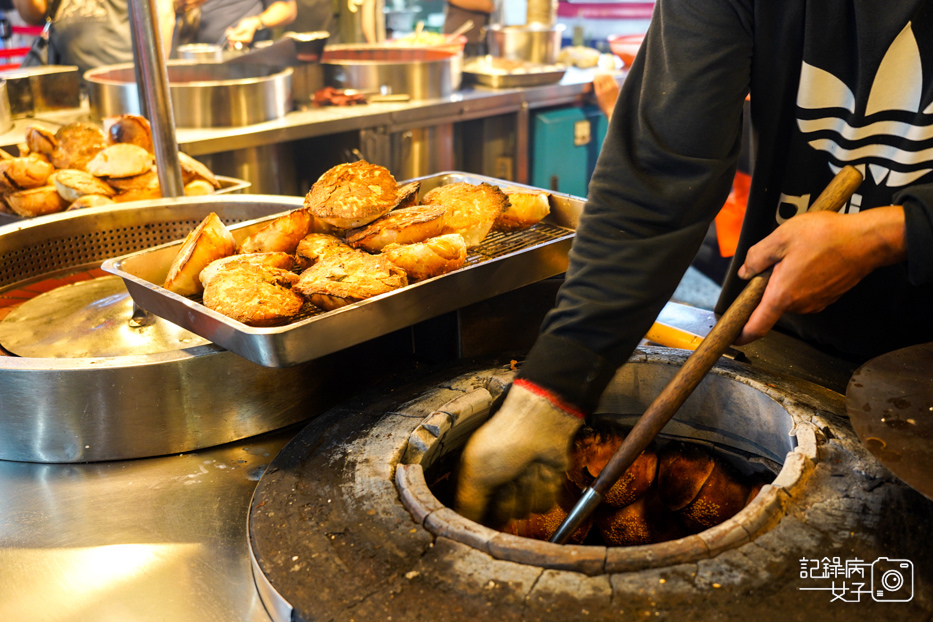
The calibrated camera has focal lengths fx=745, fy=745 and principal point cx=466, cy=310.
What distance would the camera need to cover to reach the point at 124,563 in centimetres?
107

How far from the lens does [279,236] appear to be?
144cm

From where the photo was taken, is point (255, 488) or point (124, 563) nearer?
point (124, 563)

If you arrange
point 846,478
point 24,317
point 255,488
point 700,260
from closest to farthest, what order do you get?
point 846,478 < point 255,488 < point 24,317 < point 700,260

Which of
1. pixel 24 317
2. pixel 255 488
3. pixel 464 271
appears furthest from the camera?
pixel 24 317

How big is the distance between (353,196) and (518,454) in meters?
0.61

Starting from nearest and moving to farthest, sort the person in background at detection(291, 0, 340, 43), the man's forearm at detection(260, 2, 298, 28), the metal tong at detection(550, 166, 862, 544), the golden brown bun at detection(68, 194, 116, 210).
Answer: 1. the metal tong at detection(550, 166, 862, 544)
2. the golden brown bun at detection(68, 194, 116, 210)
3. the man's forearm at detection(260, 2, 298, 28)
4. the person in background at detection(291, 0, 340, 43)

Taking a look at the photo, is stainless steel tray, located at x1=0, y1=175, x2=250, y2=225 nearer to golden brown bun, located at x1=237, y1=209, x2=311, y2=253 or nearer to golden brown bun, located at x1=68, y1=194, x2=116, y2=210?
golden brown bun, located at x1=68, y1=194, x2=116, y2=210

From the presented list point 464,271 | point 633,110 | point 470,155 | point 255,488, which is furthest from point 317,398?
point 470,155

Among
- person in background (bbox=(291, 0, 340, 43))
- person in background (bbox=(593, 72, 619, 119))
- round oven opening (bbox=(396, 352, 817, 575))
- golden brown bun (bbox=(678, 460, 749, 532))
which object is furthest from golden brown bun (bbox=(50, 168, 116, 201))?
person in background (bbox=(291, 0, 340, 43))

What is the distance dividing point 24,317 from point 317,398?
0.69m

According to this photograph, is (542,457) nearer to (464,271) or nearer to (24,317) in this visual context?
(464,271)

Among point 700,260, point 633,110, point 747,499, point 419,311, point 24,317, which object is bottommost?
point 700,260

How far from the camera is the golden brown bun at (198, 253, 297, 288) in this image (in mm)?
1286

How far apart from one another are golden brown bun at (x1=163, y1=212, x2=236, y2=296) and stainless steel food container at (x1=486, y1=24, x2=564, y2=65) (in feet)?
14.9
